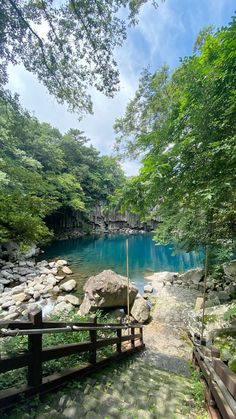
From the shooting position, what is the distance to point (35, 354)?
1.53m

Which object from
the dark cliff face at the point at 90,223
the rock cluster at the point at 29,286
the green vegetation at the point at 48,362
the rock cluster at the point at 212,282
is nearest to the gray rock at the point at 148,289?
the rock cluster at the point at 212,282

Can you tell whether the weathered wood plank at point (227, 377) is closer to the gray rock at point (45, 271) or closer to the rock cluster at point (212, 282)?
the rock cluster at point (212, 282)

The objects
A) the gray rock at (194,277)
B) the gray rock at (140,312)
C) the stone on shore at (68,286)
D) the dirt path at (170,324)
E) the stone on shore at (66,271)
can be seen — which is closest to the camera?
the dirt path at (170,324)

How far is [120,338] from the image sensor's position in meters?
3.12

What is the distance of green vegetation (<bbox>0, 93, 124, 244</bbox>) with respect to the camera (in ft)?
19.1

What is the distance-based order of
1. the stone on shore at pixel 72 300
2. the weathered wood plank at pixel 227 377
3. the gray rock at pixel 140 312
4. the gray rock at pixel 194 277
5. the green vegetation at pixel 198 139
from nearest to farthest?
the weathered wood plank at pixel 227 377 → the green vegetation at pixel 198 139 → the gray rock at pixel 140 312 → the stone on shore at pixel 72 300 → the gray rock at pixel 194 277

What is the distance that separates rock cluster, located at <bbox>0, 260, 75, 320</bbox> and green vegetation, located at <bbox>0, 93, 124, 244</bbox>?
1.45 metres

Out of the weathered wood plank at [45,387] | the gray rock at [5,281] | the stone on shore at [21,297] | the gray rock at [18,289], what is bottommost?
the stone on shore at [21,297]

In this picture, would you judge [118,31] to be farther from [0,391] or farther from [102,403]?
[102,403]

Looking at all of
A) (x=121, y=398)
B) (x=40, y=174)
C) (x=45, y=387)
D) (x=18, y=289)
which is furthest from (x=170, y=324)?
(x=40, y=174)

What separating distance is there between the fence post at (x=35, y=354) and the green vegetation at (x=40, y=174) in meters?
2.66

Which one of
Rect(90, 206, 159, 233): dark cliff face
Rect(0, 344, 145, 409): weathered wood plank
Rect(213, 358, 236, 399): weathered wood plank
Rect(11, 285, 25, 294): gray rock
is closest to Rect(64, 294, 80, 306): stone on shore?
Rect(11, 285, 25, 294): gray rock

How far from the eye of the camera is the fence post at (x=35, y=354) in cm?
151

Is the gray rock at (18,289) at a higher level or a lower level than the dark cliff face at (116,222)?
lower
